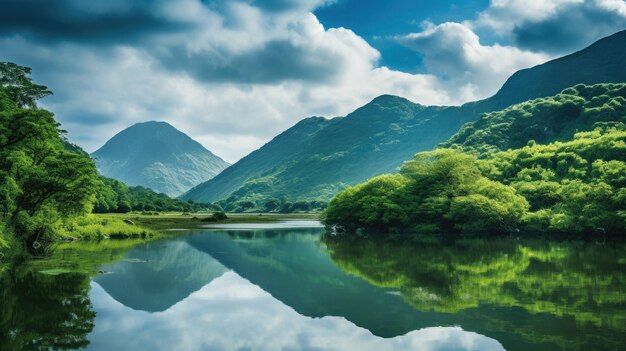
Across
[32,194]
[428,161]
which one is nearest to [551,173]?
[428,161]

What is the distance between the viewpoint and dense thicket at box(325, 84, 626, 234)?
63.4 m

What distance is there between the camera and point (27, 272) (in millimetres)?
28266

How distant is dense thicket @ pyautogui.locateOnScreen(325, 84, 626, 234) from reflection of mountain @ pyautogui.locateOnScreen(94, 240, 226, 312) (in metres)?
45.3

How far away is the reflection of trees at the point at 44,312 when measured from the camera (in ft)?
47.5

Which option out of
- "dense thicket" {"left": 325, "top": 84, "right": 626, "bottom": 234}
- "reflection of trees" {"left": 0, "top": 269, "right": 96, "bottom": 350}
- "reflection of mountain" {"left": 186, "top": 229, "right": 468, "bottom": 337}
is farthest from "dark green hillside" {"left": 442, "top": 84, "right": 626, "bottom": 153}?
"reflection of trees" {"left": 0, "top": 269, "right": 96, "bottom": 350}

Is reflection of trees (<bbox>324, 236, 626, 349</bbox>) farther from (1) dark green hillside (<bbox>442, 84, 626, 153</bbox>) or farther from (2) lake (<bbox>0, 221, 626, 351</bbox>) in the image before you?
(1) dark green hillside (<bbox>442, 84, 626, 153</bbox>)

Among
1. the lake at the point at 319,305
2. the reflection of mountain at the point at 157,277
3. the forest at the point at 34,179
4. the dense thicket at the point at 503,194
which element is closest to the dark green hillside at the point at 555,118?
the dense thicket at the point at 503,194

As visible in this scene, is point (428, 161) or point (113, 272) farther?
point (428, 161)

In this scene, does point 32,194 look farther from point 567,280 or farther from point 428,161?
point 428,161

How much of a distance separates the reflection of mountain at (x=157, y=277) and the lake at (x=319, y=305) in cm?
10

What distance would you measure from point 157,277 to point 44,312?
11.5 metres

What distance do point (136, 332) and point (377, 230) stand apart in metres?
71.8

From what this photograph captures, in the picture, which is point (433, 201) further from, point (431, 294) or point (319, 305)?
point (319, 305)

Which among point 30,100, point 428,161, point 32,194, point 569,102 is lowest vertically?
point 32,194
